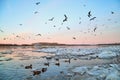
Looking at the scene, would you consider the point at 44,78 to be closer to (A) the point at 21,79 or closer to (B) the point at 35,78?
(B) the point at 35,78

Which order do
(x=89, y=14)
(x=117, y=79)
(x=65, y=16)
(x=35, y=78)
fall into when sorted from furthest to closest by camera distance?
(x=65, y=16) < (x=89, y=14) < (x=35, y=78) < (x=117, y=79)

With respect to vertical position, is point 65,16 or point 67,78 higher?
point 65,16

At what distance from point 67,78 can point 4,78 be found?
10.3 ft

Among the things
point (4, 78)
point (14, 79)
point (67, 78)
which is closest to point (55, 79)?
point (67, 78)

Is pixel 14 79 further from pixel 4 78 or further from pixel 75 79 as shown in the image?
pixel 75 79

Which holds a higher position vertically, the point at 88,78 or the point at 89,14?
the point at 89,14

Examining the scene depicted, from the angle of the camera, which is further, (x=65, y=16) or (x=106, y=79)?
(x=65, y=16)

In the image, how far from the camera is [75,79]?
8.27 meters

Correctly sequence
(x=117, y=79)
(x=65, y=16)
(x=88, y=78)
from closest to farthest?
1. (x=117, y=79)
2. (x=88, y=78)
3. (x=65, y=16)

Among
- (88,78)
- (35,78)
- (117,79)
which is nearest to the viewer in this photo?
(117,79)

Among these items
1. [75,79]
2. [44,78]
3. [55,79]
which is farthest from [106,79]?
[44,78]

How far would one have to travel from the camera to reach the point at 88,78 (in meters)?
8.21

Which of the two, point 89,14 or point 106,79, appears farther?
point 89,14

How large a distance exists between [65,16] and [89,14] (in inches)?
61.0
